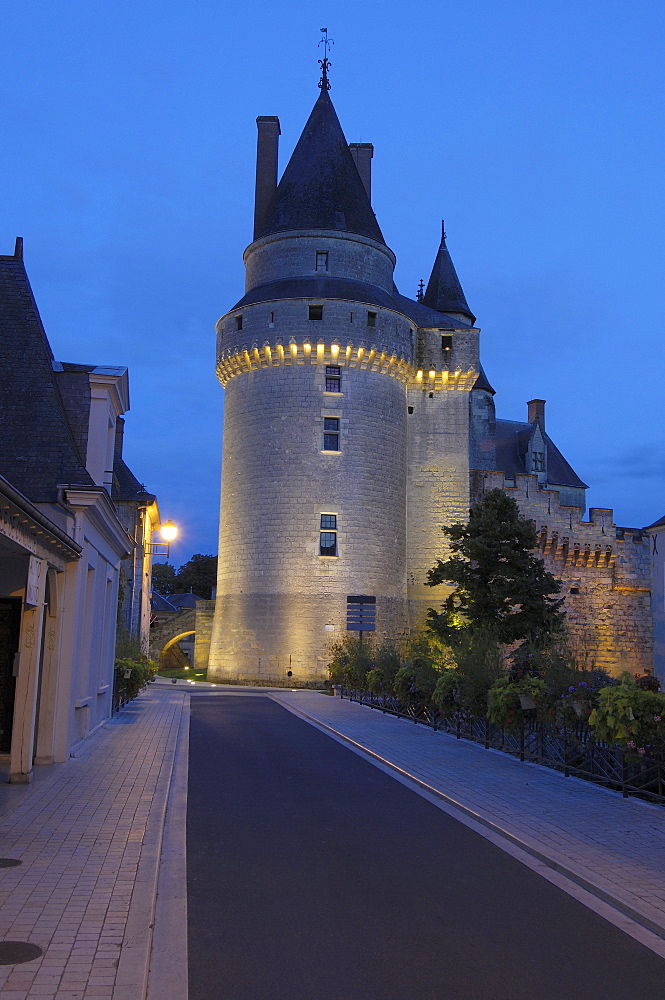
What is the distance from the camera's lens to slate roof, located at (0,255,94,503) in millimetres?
13453

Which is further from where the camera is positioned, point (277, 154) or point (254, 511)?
point (277, 154)

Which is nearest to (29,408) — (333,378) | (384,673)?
(384,673)

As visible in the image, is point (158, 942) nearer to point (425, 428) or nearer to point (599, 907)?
point (599, 907)

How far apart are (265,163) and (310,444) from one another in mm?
16949

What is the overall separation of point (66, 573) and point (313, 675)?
28400 millimetres

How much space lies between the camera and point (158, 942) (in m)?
5.60

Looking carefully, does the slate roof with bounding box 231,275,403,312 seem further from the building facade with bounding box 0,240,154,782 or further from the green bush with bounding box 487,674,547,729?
the green bush with bounding box 487,674,547,729

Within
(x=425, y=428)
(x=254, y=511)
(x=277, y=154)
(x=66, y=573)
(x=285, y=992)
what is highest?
(x=277, y=154)

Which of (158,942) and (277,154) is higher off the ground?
(277,154)

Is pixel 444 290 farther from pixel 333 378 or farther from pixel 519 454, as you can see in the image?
pixel 333 378

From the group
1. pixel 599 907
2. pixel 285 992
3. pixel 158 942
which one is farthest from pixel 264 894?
pixel 599 907

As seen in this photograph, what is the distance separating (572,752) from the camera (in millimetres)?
12875

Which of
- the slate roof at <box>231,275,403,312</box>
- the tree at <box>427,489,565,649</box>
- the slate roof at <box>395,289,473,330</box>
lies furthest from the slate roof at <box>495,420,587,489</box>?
the tree at <box>427,489,565,649</box>

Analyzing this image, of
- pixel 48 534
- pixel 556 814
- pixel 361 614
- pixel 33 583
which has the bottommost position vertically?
pixel 556 814
